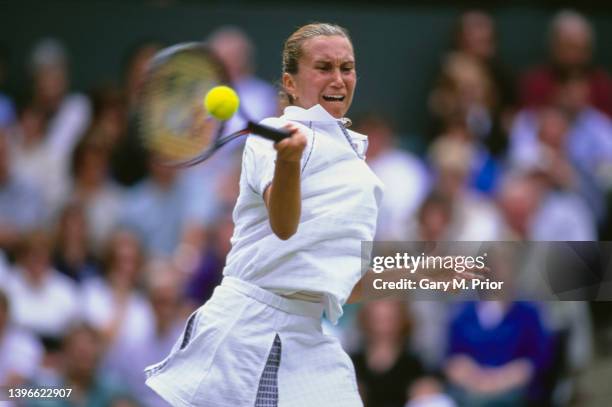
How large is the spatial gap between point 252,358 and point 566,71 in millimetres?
6323

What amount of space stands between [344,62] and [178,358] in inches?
48.3

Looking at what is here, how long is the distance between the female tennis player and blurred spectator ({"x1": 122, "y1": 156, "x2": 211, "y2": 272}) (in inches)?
185

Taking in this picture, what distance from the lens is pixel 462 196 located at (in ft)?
30.5

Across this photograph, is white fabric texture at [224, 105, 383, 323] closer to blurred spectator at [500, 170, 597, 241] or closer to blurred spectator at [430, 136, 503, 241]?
blurred spectator at [430, 136, 503, 241]

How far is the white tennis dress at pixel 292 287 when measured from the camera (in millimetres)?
4590

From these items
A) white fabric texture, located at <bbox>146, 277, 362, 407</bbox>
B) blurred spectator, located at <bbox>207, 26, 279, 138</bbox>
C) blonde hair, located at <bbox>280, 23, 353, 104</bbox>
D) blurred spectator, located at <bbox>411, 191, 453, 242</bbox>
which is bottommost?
white fabric texture, located at <bbox>146, 277, 362, 407</bbox>

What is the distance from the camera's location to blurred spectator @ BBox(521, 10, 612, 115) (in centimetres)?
1031

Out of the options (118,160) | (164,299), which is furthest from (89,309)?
(118,160)

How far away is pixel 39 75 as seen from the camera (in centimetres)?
1014

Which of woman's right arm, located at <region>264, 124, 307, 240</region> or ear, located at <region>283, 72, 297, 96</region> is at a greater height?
ear, located at <region>283, 72, 297, 96</region>

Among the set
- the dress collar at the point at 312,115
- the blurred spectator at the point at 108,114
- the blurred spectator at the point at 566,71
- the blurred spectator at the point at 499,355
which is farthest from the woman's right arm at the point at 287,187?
the blurred spectator at the point at 566,71

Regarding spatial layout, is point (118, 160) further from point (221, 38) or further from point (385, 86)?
point (385, 86)

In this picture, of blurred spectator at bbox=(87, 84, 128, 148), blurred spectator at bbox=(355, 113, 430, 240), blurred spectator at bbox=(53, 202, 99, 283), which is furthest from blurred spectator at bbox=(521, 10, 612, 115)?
blurred spectator at bbox=(53, 202, 99, 283)

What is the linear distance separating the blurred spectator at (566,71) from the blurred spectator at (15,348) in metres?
4.25
